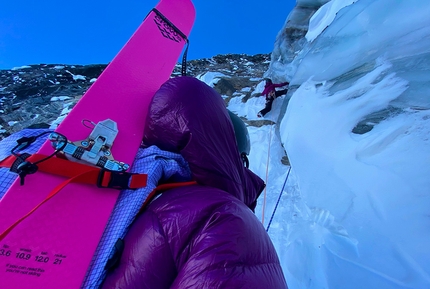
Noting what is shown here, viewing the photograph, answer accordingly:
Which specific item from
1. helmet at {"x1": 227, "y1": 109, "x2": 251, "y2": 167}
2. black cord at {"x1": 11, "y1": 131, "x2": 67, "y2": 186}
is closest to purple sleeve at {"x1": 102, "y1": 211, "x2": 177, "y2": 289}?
black cord at {"x1": 11, "y1": 131, "x2": 67, "y2": 186}

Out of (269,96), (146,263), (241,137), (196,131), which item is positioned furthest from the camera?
(269,96)

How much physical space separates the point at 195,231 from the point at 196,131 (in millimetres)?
397

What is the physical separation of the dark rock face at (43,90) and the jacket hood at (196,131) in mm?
6922

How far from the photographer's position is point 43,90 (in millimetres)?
9086

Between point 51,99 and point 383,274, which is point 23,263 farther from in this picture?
point 51,99

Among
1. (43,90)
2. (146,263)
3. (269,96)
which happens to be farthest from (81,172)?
(43,90)

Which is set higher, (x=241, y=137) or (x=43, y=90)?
(x=241, y=137)

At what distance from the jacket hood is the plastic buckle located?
0.22 metres

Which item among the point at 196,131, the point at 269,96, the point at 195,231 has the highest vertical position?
the point at 269,96

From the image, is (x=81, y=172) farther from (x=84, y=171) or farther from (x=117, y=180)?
(x=117, y=180)

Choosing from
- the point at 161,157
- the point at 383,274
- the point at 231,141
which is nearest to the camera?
the point at 161,157

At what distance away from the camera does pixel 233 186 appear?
102 cm

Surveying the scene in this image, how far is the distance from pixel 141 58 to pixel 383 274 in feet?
6.57

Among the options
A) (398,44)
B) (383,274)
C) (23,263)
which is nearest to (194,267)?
(23,263)
